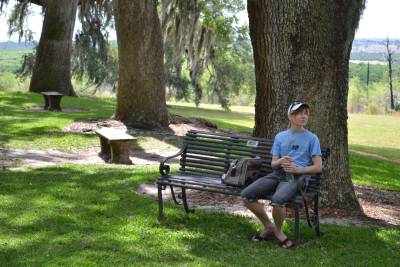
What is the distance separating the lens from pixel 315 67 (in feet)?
23.6

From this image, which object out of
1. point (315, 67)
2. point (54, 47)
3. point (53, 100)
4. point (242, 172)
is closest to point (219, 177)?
point (242, 172)

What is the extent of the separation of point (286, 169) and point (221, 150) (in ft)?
4.32

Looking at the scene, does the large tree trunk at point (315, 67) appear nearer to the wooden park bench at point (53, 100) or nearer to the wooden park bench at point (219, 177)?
the wooden park bench at point (219, 177)

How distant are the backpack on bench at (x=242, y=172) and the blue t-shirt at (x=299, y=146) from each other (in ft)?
1.04

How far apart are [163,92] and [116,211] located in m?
9.36

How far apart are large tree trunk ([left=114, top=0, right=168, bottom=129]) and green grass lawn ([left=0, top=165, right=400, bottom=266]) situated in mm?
7952

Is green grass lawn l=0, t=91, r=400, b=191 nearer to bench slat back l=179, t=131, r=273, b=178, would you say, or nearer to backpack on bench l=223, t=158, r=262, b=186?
bench slat back l=179, t=131, r=273, b=178

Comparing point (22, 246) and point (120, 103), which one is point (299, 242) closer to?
point (22, 246)

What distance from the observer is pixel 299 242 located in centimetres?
586

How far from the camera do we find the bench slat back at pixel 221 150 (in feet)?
21.5

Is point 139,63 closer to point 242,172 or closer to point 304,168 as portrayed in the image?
point 242,172

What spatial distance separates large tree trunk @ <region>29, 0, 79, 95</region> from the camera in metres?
24.2

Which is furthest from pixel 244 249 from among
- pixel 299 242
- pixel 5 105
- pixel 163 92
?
pixel 5 105

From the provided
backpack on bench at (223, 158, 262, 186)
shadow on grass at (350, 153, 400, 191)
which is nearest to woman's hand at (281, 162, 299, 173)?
backpack on bench at (223, 158, 262, 186)
